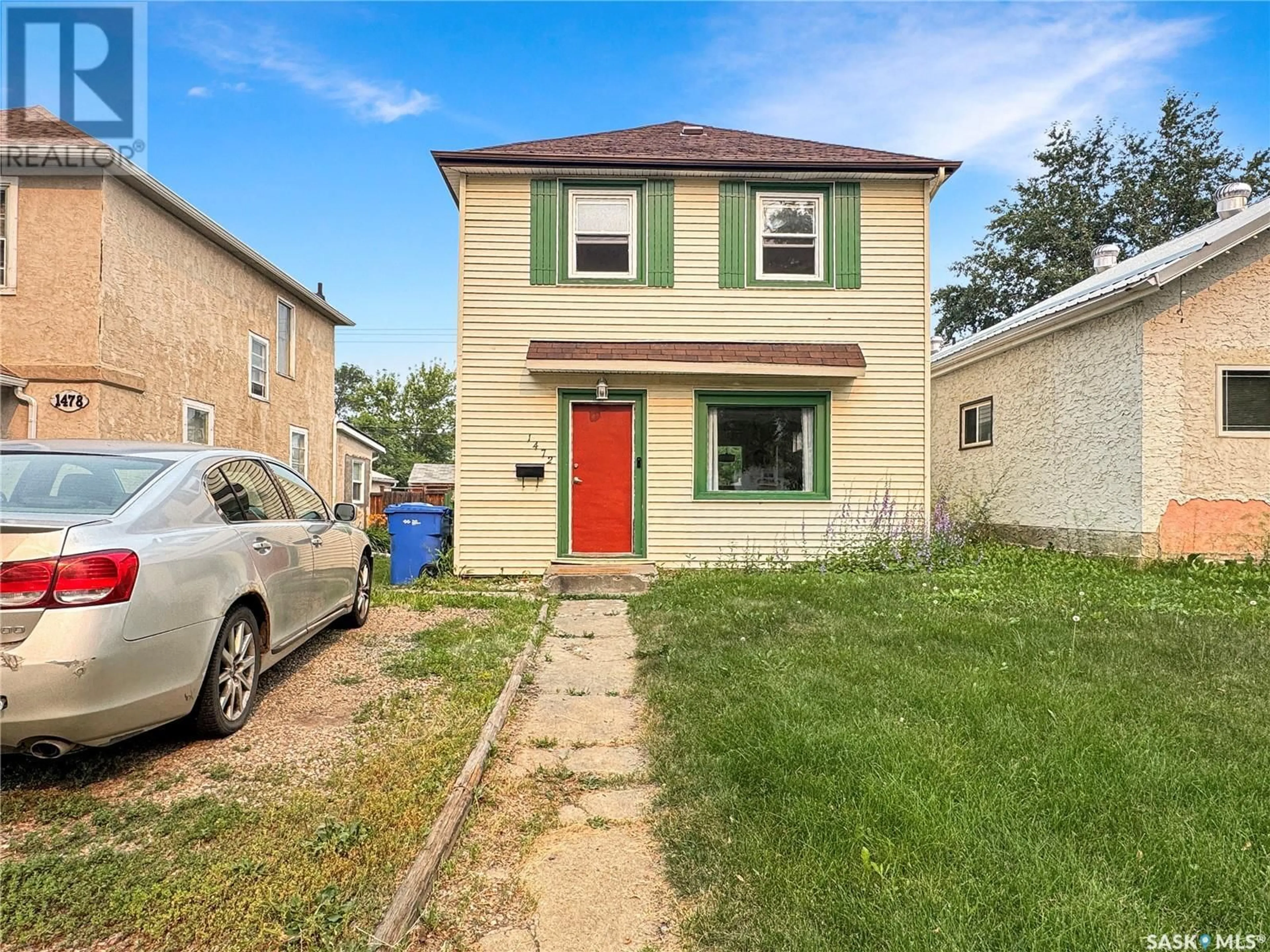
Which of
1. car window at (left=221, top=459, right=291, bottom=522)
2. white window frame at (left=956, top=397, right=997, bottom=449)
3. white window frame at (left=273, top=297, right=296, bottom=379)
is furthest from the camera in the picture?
white window frame at (left=273, top=297, right=296, bottom=379)

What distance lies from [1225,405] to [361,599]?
1126 cm

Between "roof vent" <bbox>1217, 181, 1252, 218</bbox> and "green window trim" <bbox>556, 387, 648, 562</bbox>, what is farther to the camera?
"roof vent" <bbox>1217, 181, 1252, 218</bbox>

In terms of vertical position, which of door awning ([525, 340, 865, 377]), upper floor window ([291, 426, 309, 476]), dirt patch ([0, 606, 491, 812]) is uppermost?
door awning ([525, 340, 865, 377])

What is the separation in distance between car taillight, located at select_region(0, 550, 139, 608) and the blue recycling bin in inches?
242

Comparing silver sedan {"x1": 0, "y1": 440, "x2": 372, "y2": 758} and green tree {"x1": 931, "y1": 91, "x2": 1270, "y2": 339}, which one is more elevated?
green tree {"x1": 931, "y1": 91, "x2": 1270, "y2": 339}

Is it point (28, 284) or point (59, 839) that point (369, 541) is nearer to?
point (59, 839)

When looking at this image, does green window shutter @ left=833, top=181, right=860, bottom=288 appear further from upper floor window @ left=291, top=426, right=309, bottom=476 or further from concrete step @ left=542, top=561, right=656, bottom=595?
upper floor window @ left=291, top=426, right=309, bottom=476

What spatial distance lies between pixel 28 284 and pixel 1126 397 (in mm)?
15461

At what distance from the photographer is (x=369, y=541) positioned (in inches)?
240

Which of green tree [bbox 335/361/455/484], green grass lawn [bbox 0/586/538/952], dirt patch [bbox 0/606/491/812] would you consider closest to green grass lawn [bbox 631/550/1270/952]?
green grass lawn [bbox 0/586/538/952]

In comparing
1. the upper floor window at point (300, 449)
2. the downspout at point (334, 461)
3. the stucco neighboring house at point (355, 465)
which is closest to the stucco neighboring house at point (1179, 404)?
the upper floor window at point (300, 449)

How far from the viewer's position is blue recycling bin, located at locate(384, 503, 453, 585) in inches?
345

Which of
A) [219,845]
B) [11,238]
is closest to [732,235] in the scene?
[219,845]

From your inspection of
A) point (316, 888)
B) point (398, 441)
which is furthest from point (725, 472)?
point (398, 441)
